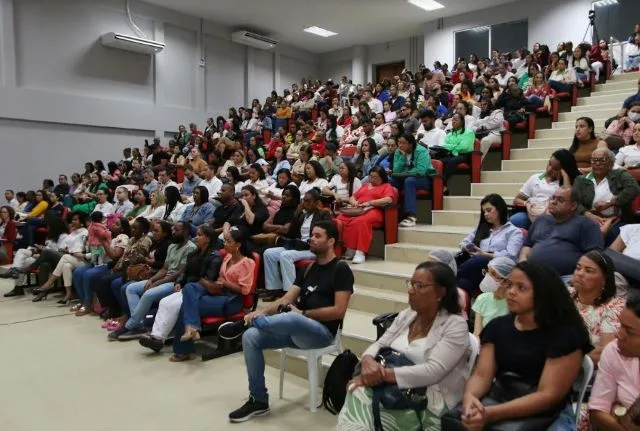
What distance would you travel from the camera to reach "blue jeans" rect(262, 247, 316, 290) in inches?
167

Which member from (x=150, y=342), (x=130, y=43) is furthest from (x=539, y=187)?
(x=130, y=43)

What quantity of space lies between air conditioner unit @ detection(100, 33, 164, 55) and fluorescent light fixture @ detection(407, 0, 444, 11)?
5.98 meters

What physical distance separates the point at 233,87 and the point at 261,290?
1044cm

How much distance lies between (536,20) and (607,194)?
9440mm

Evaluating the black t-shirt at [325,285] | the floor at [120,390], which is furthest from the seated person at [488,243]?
the floor at [120,390]

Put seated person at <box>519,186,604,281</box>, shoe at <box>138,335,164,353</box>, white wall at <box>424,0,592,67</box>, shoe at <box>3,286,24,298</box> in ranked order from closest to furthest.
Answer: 1. seated person at <box>519,186,604,281</box>
2. shoe at <box>138,335,164,353</box>
3. shoe at <box>3,286,24,298</box>
4. white wall at <box>424,0,592,67</box>

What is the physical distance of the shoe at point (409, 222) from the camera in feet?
15.9

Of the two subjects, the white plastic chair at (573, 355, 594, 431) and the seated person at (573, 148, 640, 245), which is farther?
the seated person at (573, 148, 640, 245)

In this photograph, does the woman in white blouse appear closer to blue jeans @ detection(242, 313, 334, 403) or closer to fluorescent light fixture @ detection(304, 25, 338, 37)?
blue jeans @ detection(242, 313, 334, 403)

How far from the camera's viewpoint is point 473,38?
1241 cm

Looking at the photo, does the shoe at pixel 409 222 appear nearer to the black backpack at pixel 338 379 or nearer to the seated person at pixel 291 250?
the seated person at pixel 291 250

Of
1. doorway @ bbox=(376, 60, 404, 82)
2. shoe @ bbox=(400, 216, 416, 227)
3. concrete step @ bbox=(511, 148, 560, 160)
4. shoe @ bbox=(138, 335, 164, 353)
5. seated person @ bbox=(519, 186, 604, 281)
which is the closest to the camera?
seated person @ bbox=(519, 186, 604, 281)

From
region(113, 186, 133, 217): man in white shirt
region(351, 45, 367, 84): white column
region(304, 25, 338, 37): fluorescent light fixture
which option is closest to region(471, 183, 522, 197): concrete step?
region(113, 186, 133, 217): man in white shirt

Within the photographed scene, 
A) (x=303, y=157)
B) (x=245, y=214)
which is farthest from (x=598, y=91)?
(x=245, y=214)
